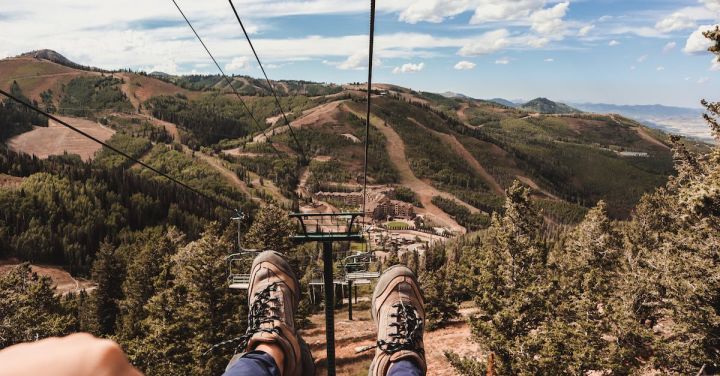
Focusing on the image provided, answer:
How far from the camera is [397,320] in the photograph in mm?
7551

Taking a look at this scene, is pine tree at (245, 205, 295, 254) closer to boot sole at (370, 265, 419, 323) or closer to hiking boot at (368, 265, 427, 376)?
boot sole at (370, 265, 419, 323)

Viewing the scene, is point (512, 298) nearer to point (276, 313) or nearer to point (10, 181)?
point (276, 313)

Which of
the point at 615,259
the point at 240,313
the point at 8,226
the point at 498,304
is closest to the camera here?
the point at 498,304

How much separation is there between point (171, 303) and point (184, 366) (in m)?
4.89

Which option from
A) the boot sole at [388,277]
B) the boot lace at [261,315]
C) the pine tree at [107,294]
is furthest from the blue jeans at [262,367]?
the pine tree at [107,294]

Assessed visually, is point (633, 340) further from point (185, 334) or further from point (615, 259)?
point (185, 334)

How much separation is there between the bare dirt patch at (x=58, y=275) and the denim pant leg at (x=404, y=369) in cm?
12783

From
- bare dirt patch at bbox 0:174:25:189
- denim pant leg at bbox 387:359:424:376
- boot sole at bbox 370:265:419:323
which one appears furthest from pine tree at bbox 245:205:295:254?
bare dirt patch at bbox 0:174:25:189

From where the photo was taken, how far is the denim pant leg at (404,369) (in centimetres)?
550

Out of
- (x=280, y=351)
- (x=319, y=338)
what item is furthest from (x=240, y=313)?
(x=280, y=351)

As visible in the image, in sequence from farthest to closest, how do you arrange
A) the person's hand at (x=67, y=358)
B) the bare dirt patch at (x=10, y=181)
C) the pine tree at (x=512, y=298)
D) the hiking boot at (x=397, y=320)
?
the bare dirt patch at (x=10, y=181) < the pine tree at (x=512, y=298) < the hiking boot at (x=397, y=320) < the person's hand at (x=67, y=358)

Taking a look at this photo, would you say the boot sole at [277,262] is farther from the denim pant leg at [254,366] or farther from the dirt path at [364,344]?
the dirt path at [364,344]

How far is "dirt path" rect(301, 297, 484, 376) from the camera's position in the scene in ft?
91.6

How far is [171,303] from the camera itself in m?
24.9
